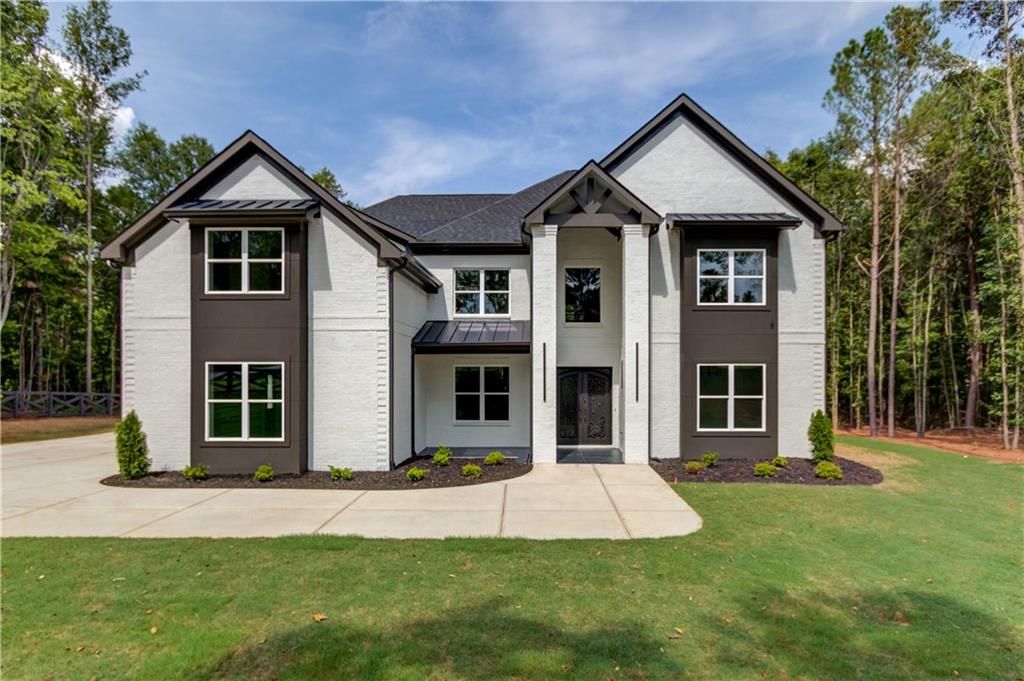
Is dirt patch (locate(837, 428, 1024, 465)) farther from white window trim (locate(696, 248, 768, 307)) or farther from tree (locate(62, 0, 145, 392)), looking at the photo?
tree (locate(62, 0, 145, 392))

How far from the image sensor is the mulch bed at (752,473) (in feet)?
35.7

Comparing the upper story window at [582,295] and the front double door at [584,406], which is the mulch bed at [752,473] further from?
the upper story window at [582,295]

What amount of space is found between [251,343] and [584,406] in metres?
9.11

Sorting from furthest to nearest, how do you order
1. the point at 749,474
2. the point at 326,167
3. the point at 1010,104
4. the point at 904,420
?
the point at 326,167
the point at 904,420
the point at 1010,104
the point at 749,474

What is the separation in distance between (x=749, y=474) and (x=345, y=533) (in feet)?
29.6

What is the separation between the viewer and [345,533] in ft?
23.8

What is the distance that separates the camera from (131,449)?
1084 centimetres

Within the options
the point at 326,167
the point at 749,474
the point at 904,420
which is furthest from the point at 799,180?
the point at 326,167

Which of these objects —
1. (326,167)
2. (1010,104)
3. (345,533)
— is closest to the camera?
(345,533)

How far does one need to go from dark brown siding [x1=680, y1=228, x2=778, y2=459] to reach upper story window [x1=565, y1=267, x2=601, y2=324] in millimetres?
2673

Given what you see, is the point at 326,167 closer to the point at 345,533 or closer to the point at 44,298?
the point at 44,298

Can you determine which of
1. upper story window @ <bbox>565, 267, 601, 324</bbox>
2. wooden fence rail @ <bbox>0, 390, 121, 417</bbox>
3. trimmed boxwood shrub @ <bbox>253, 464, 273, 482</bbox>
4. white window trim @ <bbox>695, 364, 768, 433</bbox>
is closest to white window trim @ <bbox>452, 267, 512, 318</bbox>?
upper story window @ <bbox>565, 267, 601, 324</bbox>

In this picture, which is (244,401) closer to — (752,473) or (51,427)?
(752,473)

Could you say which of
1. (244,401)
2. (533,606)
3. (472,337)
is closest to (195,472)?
(244,401)
